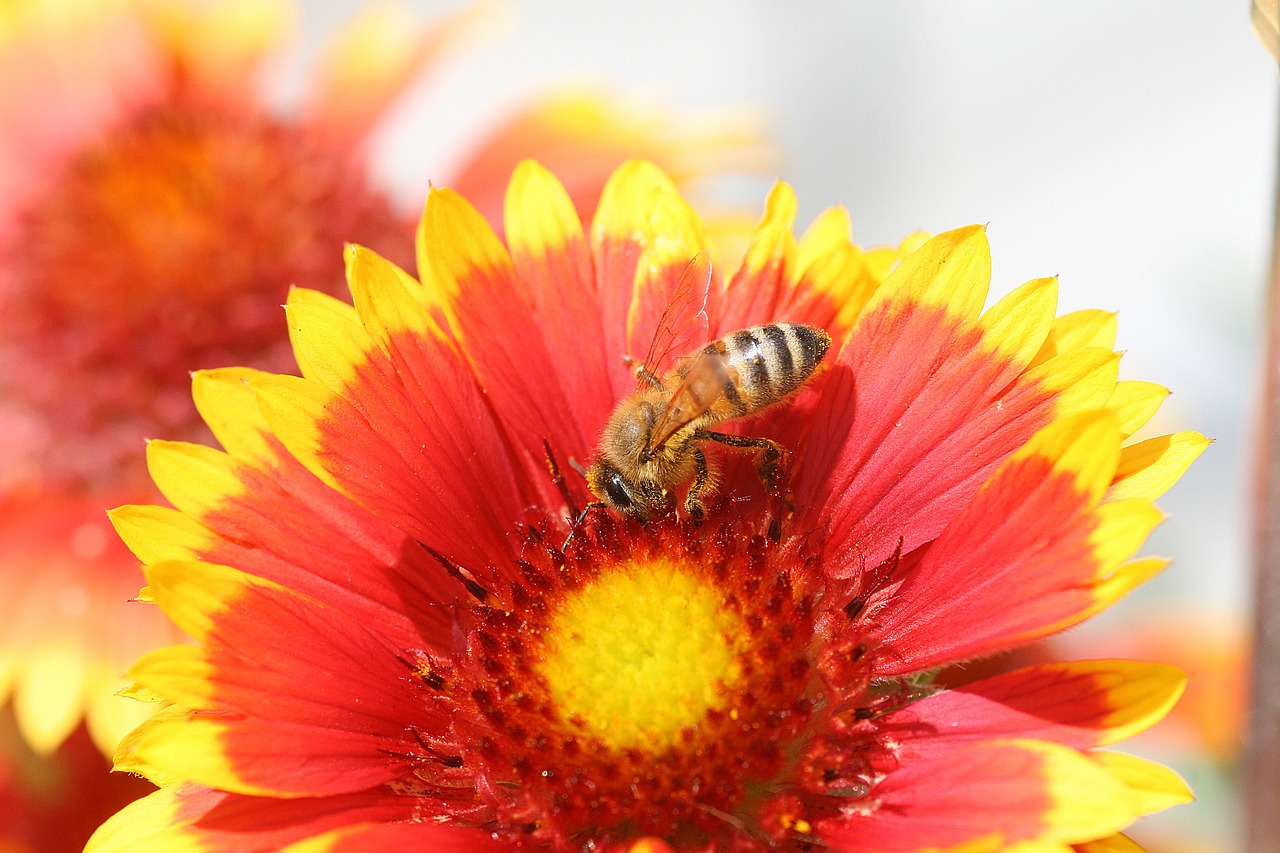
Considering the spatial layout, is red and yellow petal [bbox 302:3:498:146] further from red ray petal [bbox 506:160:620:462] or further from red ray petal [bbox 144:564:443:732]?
red ray petal [bbox 144:564:443:732]

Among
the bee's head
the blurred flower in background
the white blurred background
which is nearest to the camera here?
the bee's head

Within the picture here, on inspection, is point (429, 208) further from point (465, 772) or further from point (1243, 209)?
point (1243, 209)

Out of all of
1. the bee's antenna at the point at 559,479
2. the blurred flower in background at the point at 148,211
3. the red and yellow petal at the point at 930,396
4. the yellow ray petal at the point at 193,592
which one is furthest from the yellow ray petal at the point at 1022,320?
the blurred flower in background at the point at 148,211

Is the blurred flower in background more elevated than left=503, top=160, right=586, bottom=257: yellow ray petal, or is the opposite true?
the blurred flower in background

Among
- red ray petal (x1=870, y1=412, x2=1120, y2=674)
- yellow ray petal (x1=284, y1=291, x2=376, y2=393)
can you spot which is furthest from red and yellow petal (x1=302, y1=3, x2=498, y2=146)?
red ray petal (x1=870, y1=412, x2=1120, y2=674)

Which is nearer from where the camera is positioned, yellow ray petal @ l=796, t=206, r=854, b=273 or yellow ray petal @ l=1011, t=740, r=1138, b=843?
yellow ray petal @ l=1011, t=740, r=1138, b=843

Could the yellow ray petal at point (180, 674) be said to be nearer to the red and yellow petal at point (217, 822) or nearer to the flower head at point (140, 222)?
the red and yellow petal at point (217, 822)
